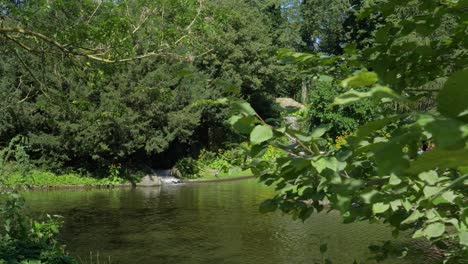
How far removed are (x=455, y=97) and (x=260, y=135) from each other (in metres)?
0.49

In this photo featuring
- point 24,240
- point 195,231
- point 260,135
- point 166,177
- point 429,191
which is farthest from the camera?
point 166,177

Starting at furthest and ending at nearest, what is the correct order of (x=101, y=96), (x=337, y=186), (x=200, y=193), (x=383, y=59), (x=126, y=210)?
1. (x=101, y=96)
2. (x=200, y=193)
3. (x=126, y=210)
4. (x=383, y=59)
5. (x=337, y=186)

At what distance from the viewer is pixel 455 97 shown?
69 cm

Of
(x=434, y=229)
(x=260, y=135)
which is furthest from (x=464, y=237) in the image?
(x=260, y=135)

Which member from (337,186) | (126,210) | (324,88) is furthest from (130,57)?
(324,88)

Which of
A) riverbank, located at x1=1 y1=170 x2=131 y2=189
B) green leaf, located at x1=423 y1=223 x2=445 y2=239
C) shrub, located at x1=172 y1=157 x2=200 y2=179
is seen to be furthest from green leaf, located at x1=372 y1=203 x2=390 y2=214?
shrub, located at x1=172 y1=157 x2=200 y2=179

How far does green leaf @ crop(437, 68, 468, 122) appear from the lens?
679 millimetres

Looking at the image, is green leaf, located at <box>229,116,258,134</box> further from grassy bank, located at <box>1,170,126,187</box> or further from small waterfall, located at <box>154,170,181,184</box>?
small waterfall, located at <box>154,170,181,184</box>

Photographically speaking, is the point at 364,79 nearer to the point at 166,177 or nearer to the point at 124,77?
the point at 124,77

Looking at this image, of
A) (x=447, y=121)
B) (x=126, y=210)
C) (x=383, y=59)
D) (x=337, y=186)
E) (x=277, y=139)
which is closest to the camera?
(x=447, y=121)

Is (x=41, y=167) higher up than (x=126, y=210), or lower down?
higher up

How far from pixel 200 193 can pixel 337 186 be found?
1591 cm

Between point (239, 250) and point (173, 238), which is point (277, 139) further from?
point (173, 238)

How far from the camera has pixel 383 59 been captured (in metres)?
1.75
